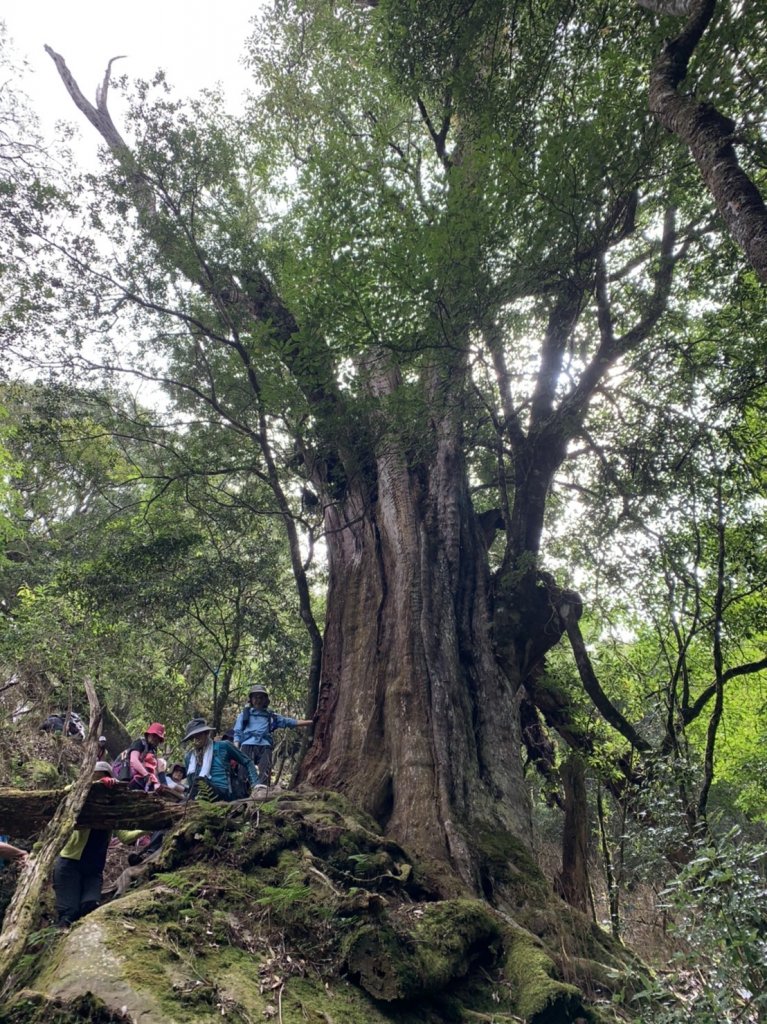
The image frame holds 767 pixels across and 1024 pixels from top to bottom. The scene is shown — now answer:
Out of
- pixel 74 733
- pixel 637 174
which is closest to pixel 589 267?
pixel 637 174

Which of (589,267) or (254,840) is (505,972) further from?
(589,267)

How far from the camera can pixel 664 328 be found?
24.1ft

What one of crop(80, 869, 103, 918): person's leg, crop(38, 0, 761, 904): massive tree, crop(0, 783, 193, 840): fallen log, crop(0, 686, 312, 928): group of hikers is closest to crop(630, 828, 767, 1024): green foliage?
crop(38, 0, 761, 904): massive tree

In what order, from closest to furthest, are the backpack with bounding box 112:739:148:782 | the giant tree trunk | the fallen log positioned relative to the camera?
the fallen log
the giant tree trunk
the backpack with bounding box 112:739:148:782

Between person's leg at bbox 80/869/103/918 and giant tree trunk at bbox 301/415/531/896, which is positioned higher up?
giant tree trunk at bbox 301/415/531/896

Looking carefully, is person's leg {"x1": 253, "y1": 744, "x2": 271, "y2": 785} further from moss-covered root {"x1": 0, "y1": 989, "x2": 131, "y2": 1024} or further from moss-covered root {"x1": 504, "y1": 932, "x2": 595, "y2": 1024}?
moss-covered root {"x1": 0, "y1": 989, "x2": 131, "y2": 1024}

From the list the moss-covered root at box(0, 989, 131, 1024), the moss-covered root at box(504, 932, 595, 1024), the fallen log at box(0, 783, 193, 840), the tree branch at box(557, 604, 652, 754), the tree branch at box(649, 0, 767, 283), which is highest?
the tree branch at box(649, 0, 767, 283)

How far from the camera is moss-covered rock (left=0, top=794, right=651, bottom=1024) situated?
8.62 ft

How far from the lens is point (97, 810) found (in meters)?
4.36

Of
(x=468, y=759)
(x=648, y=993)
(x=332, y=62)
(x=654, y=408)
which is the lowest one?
(x=648, y=993)

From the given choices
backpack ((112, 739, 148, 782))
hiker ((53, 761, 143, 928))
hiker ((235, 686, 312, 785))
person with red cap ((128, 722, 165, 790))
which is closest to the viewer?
hiker ((53, 761, 143, 928))

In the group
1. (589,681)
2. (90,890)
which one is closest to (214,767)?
(90,890)

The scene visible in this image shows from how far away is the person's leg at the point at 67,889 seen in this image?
15.2 feet

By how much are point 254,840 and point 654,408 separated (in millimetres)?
5980
